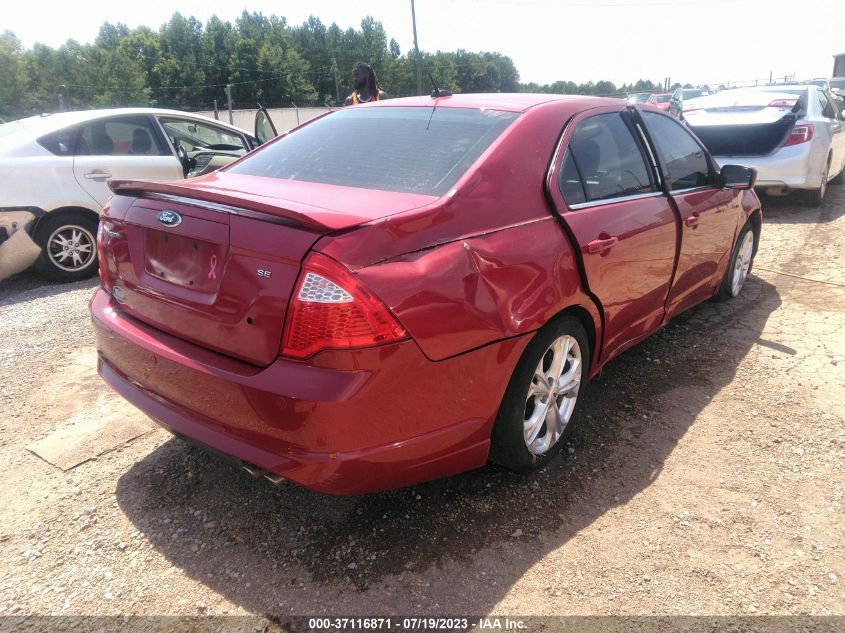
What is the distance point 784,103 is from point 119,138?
7954mm

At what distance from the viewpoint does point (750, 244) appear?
503 centimetres

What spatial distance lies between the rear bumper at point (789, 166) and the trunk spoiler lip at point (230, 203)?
23.6 feet

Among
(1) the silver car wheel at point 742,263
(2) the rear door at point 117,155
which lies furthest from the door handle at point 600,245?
(2) the rear door at point 117,155

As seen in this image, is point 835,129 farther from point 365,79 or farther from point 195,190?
point 195,190

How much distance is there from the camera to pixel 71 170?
573 centimetres

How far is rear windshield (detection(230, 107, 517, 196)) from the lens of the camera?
8.09 feet

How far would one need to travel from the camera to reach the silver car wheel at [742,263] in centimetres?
483

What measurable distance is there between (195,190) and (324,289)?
74 centimetres

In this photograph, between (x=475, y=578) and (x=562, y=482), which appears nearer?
(x=475, y=578)

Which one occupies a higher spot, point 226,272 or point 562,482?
point 226,272

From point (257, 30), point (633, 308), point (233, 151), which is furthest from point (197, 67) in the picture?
point (633, 308)

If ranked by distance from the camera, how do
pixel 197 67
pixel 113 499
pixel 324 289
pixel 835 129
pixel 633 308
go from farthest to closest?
pixel 197 67
pixel 835 129
pixel 633 308
pixel 113 499
pixel 324 289

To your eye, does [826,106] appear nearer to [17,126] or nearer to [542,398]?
[542,398]

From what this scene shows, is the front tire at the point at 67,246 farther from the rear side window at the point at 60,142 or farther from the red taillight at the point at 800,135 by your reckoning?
the red taillight at the point at 800,135
